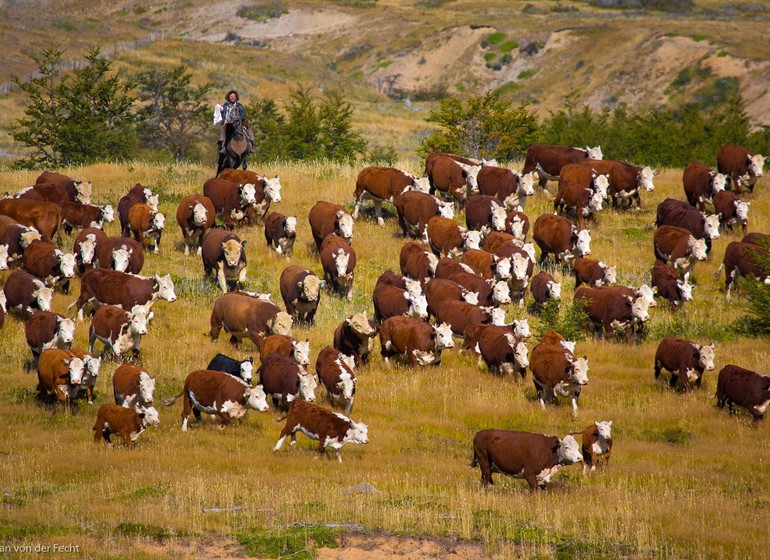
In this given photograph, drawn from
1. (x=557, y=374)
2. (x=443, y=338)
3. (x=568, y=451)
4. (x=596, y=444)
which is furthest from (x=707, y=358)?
(x=568, y=451)

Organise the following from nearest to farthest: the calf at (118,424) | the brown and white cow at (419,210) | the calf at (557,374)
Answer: the calf at (118,424) → the calf at (557,374) → the brown and white cow at (419,210)

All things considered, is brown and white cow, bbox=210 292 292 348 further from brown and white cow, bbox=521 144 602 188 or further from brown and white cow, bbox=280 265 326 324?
brown and white cow, bbox=521 144 602 188

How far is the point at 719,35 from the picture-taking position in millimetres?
108375

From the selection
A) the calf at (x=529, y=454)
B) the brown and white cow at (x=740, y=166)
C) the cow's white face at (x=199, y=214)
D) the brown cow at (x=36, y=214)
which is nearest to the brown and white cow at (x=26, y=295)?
the brown cow at (x=36, y=214)


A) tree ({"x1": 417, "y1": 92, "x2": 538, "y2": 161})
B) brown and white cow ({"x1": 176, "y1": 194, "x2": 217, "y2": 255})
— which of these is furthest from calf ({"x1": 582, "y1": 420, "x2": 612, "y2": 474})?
tree ({"x1": 417, "y1": 92, "x2": 538, "y2": 161})

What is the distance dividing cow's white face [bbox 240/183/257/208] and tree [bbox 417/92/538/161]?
18.2 metres

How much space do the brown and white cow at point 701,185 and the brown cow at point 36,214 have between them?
1979 cm

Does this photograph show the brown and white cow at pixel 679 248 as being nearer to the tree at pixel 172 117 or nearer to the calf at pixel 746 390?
the calf at pixel 746 390

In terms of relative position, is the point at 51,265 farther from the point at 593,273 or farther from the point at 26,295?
the point at 593,273

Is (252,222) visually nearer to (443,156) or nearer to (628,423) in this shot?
(443,156)

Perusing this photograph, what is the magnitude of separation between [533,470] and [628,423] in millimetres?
5353

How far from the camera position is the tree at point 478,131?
1929 inches

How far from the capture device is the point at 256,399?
65.2 ft

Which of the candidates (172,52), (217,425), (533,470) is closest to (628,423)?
(533,470)
